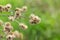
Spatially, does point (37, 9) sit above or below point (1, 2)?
above

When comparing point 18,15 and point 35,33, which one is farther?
point 35,33

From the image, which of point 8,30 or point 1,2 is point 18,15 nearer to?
point 8,30

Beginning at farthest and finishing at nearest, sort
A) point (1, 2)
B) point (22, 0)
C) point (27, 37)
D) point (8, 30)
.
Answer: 1. point (22, 0)
2. point (27, 37)
3. point (1, 2)
4. point (8, 30)

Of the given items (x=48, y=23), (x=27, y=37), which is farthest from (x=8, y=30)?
(x=48, y=23)

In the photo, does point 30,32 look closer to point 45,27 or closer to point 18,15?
point 45,27

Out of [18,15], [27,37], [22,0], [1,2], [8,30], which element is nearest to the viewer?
[8,30]

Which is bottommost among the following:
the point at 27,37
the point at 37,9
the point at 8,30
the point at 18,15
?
the point at 8,30
